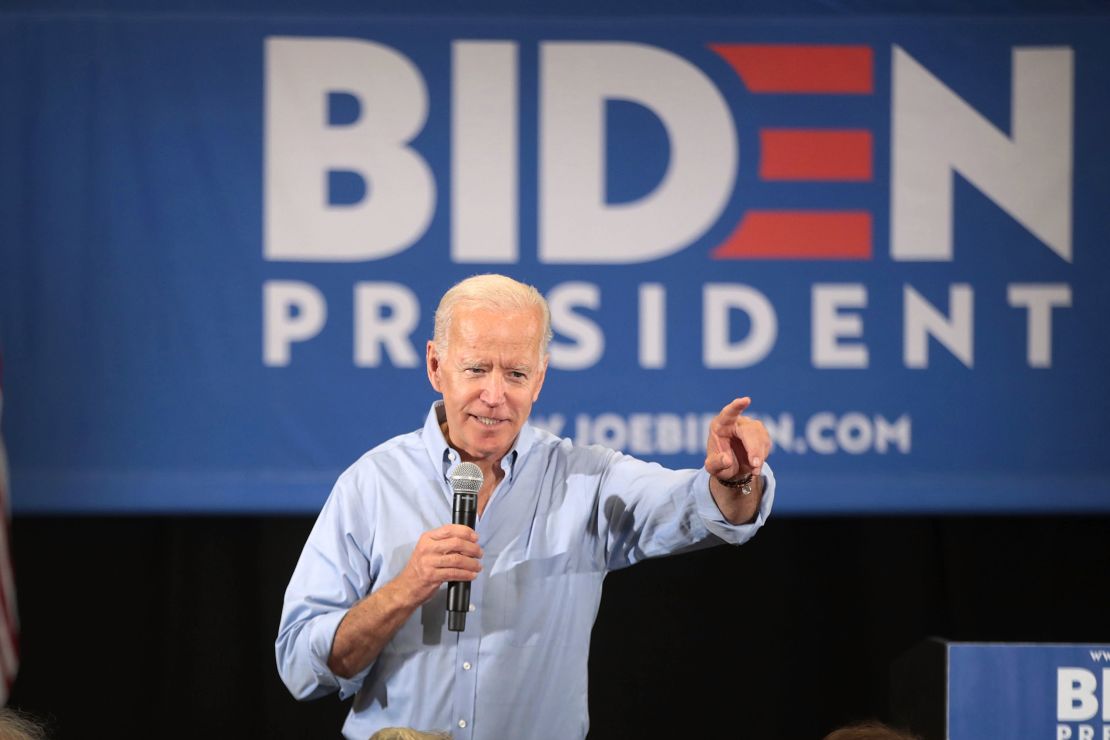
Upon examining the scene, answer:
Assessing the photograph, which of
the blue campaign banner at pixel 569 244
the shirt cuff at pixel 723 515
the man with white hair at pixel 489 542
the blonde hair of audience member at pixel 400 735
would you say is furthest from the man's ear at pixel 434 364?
the blue campaign banner at pixel 569 244

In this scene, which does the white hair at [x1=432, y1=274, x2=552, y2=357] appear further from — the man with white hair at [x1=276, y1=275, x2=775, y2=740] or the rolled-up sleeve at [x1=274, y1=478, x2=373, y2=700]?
the rolled-up sleeve at [x1=274, y1=478, x2=373, y2=700]

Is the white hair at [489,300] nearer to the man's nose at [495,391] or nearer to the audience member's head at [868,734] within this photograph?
the man's nose at [495,391]

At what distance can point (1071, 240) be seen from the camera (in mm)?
3598

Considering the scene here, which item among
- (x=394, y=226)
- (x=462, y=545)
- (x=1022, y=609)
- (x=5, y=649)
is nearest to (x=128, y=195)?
(x=394, y=226)

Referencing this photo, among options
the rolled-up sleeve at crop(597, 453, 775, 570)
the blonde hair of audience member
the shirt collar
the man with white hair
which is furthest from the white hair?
the blonde hair of audience member

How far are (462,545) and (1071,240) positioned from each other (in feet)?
7.91

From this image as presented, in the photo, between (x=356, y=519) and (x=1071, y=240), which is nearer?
(x=356, y=519)

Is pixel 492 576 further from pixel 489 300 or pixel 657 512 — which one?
pixel 489 300

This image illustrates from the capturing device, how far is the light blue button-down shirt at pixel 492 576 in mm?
2139

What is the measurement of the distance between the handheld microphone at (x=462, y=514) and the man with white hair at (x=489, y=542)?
7cm

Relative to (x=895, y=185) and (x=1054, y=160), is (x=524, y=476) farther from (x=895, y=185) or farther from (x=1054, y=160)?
(x=1054, y=160)

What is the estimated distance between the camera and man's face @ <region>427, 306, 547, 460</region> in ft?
6.84

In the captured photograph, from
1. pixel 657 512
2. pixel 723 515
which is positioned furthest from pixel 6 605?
pixel 723 515

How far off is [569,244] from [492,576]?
1.57 m
